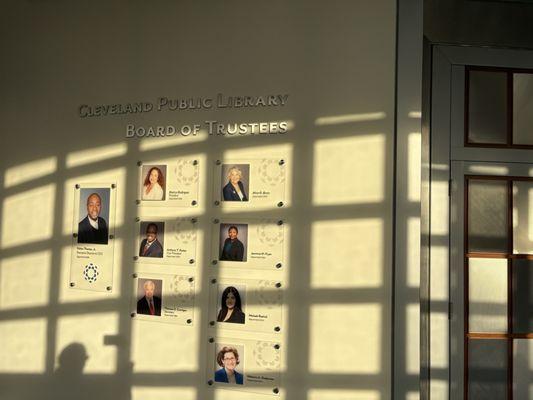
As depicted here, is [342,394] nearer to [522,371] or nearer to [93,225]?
[522,371]

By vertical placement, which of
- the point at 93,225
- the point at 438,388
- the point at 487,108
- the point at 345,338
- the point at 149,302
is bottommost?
the point at 438,388

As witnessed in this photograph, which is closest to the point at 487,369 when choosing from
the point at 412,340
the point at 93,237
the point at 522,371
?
the point at 522,371

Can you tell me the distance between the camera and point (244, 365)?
2.19 m

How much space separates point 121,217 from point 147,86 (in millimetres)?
652

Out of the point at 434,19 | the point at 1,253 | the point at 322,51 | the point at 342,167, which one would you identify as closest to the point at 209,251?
the point at 342,167

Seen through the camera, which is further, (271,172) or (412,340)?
(271,172)

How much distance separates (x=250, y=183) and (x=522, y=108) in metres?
1.71

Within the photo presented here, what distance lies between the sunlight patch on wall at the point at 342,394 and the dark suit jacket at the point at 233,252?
0.66 metres

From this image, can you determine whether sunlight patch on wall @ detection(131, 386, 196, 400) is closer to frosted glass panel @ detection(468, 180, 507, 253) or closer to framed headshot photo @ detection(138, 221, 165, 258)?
framed headshot photo @ detection(138, 221, 165, 258)

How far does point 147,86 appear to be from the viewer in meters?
2.42

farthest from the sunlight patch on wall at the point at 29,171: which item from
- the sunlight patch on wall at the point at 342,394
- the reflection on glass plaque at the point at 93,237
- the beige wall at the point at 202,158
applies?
the sunlight patch on wall at the point at 342,394

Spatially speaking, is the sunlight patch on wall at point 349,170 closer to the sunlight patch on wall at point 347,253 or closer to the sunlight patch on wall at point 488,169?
the sunlight patch on wall at point 347,253

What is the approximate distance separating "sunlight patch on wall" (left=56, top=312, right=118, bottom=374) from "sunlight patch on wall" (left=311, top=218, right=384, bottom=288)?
1033mm

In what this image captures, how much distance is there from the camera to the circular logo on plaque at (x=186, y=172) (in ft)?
7.58
